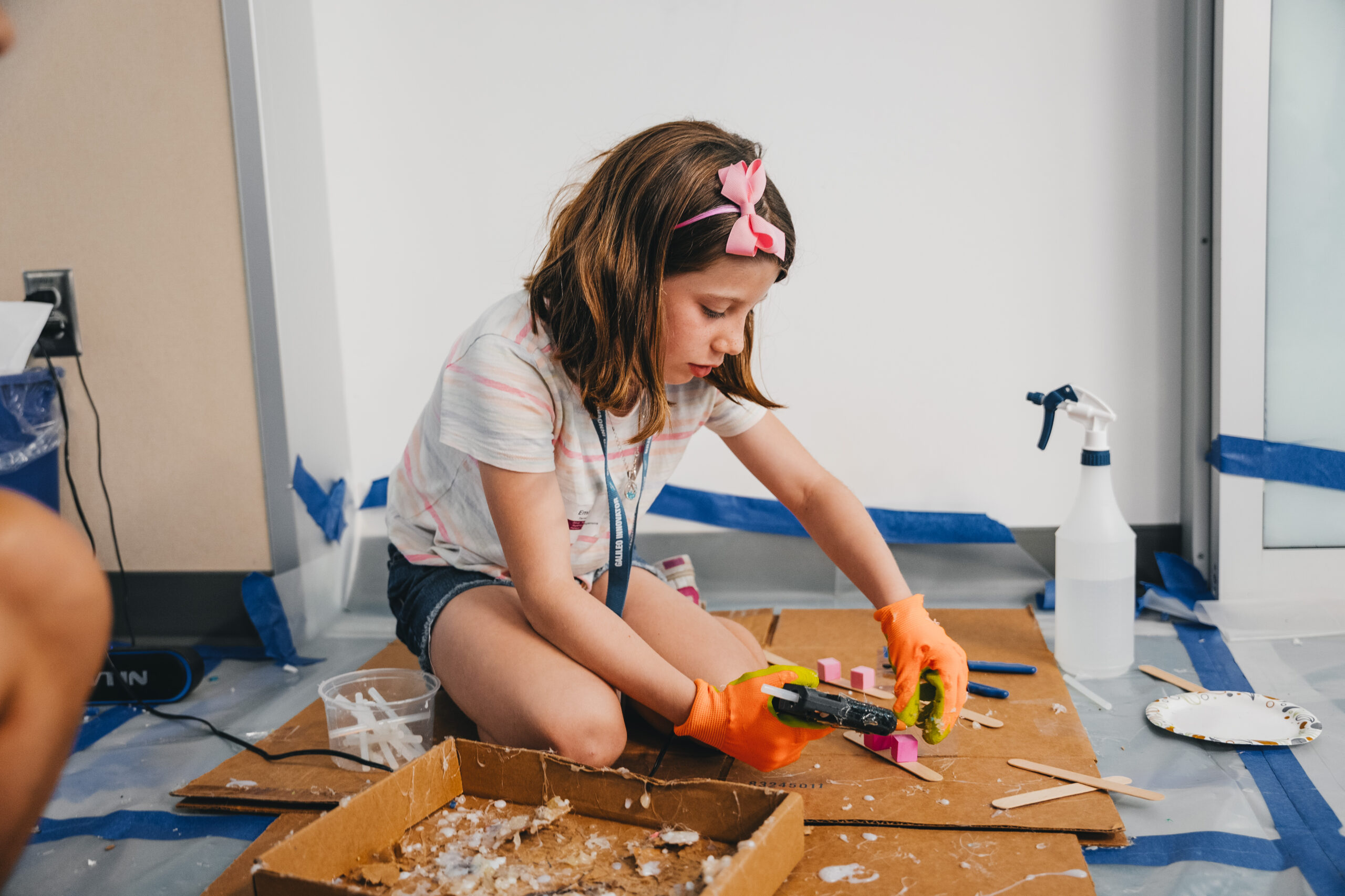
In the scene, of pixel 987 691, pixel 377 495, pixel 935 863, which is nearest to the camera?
pixel 935 863

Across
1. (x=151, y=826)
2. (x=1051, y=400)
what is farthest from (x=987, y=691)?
(x=151, y=826)

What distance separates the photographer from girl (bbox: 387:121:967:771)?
918mm

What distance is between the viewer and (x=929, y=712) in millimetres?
970

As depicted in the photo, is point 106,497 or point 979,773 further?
point 106,497

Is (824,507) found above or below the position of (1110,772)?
above

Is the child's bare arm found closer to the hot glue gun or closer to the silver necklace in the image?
A: the silver necklace

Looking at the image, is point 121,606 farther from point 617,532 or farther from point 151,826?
point 617,532

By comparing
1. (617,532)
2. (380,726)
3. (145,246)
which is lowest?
(380,726)

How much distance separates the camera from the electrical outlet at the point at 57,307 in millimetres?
1589

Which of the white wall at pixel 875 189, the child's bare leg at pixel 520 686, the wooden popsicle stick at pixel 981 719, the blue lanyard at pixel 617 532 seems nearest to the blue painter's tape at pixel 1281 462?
the white wall at pixel 875 189

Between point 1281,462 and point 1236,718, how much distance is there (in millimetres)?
610

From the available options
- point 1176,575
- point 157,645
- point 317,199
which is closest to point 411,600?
point 157,645

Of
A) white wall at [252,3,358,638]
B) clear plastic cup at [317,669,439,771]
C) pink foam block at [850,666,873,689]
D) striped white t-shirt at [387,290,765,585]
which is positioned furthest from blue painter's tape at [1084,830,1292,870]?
white wall at [252,3,358,638]

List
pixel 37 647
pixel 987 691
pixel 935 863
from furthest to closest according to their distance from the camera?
pixel 987 691 < pixel 935 863 < pixel 37 647
